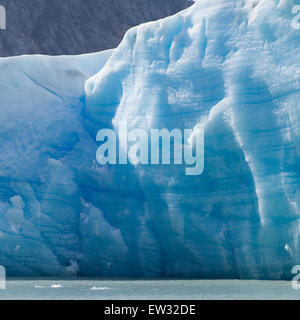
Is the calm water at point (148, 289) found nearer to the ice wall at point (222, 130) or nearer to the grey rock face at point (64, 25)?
the ice wall at point (222, 130)

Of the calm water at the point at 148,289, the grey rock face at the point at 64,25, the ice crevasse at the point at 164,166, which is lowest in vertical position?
the calm water at the point at 148,289

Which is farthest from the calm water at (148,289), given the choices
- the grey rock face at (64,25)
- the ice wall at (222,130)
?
the grey rock face at (64,25)

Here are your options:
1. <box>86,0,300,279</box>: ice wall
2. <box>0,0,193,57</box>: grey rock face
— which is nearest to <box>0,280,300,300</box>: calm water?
<box>86,0,300,279</box>: ice wall

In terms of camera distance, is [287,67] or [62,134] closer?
[287,67]

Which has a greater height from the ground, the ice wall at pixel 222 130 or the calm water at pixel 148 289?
the ice wall at pixel 222 130

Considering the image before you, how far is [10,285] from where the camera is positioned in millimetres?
7934

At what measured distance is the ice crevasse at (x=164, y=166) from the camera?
7918mm

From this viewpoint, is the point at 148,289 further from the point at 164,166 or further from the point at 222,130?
the point at 222,130

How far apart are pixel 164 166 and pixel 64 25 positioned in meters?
19.5

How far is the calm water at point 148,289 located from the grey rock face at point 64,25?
18.3 m

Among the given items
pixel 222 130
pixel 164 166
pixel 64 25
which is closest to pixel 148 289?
pixel 164 166
